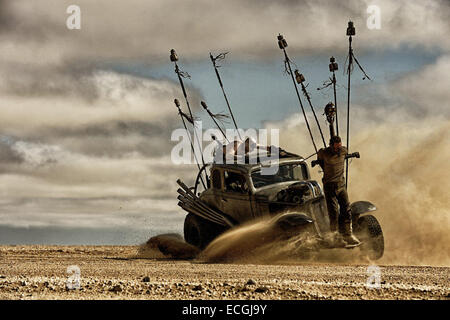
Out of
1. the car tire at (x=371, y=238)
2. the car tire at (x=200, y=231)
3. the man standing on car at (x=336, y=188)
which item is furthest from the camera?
the car tire at (x=200, y=231)

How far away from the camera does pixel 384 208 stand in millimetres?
21141

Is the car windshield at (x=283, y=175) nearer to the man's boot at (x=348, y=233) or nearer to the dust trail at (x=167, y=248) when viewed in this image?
the man's boot at (x=348, y=233)

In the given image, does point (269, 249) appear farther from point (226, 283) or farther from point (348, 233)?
point (226, 283)

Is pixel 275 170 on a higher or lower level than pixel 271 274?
higher

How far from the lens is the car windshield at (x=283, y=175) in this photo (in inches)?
716

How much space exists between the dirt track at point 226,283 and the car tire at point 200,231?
4058 mm

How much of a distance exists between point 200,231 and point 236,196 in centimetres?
195

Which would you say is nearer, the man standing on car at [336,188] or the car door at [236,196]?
the man standing on car at [336,188]

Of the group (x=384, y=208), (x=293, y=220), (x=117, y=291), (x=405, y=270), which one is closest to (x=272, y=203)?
(x=293, y=220)

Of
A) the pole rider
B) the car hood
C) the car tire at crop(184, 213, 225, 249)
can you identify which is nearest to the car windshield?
the car hood

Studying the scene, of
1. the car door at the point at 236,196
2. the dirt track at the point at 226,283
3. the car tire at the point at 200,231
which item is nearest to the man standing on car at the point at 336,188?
the dirt track at the point at 226,283

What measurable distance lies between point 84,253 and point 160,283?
13.1 meters
